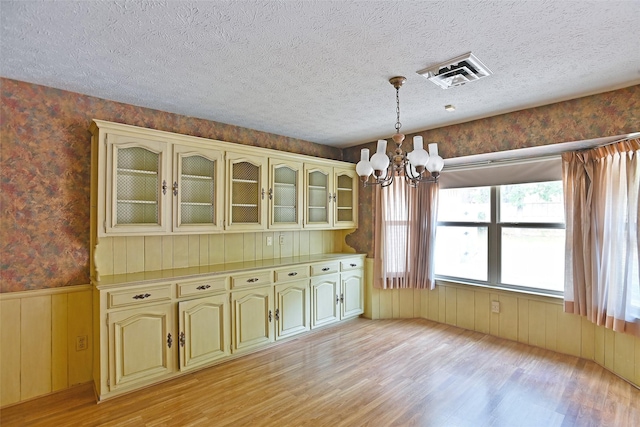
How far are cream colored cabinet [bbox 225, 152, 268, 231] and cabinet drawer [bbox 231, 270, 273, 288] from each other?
1.58 ft

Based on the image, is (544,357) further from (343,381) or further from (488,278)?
(343,381)

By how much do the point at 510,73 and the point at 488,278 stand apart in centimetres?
253

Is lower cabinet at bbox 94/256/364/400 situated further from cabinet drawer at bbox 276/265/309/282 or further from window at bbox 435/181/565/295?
window at bbox 435/181/565/295

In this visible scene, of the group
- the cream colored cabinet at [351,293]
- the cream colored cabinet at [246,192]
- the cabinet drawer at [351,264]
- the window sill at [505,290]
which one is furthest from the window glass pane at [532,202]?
the cream colored cabinet at [246,192]

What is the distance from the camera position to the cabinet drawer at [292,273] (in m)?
3.82

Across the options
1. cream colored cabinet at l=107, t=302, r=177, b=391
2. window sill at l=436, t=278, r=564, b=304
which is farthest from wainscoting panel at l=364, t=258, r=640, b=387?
cream colored cabinet at l=107, t=302, r=177, b=391

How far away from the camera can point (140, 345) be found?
2840mm

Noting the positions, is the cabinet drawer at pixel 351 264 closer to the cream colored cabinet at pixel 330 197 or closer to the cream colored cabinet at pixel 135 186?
the cream colored cabinet at pixel 330 197

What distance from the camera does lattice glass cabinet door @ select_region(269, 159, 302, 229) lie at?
3.92m

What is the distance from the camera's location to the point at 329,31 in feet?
6.42

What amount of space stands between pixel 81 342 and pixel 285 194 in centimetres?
240

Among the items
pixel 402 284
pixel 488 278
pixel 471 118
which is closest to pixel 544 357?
pixel 488 278

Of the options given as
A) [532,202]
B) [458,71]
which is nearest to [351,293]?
[532,202]

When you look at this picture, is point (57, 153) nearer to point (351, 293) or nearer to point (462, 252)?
point (351, 293)
